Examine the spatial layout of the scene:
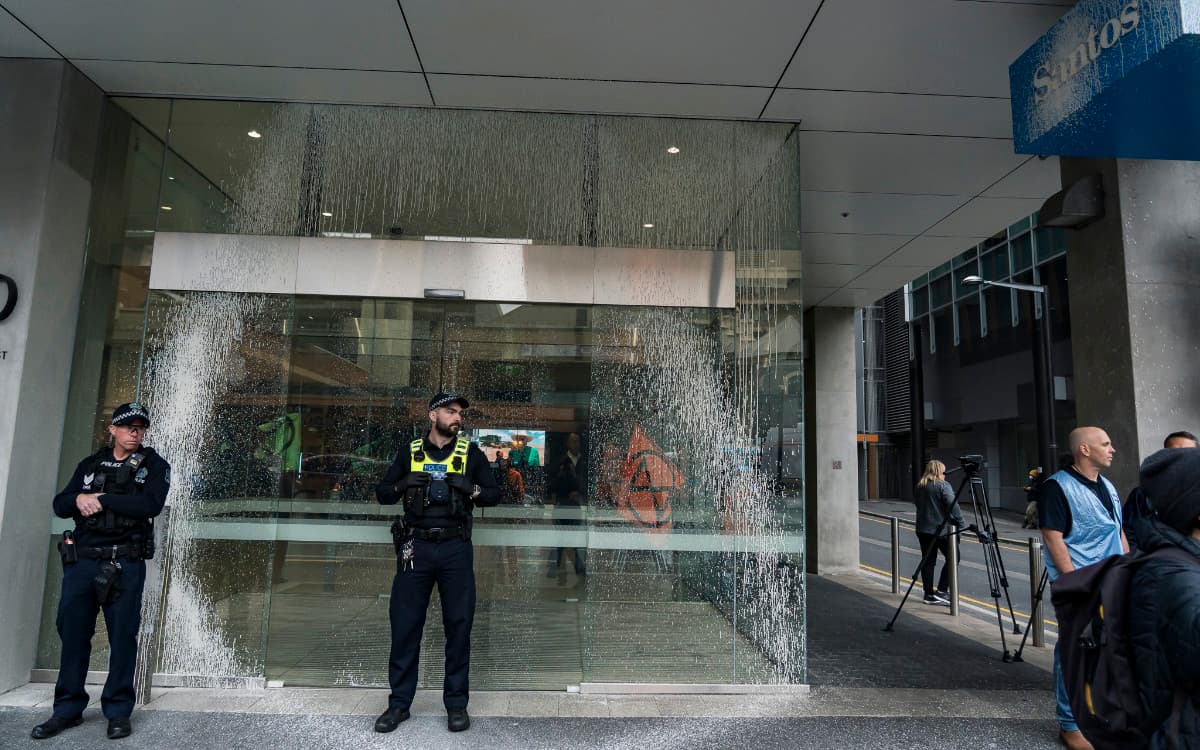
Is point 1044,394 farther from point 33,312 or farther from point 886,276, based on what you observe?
point 33,312

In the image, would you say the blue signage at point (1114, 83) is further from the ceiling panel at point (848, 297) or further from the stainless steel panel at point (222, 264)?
the ceiling panel at point (848, 297)

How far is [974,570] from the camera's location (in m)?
11.7

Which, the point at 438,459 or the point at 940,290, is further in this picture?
the point at 940,290

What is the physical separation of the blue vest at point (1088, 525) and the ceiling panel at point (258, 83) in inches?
181

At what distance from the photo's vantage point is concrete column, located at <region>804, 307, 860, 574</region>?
10.2m

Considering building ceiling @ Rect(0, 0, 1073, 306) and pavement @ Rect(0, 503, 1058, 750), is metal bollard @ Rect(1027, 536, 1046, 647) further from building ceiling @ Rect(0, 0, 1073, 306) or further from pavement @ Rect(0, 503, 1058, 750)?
building ceiling @ Rect(0, 0, 1073, 306)

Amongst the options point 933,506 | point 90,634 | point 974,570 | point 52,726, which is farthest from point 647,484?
point 974,570

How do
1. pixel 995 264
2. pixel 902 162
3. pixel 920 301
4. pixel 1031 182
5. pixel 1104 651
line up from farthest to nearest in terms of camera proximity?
pixel 920 301 < pixel 995 264 < pixel 1031 182 < pixel 902 162 < pixel 1104 651

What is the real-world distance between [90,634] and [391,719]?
5.40 feet

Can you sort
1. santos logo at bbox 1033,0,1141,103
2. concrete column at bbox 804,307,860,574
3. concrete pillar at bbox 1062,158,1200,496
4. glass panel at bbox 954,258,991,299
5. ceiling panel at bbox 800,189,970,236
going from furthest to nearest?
glass panel at bbox 954,258,991,299 → concrete column at bbox 804,307,860,574 → ceiling panel at bbox 800,189,970,236 → concrete pillar at bbox 1062,158,1200,496 → santos logo at bbox 1033,0,1141,103

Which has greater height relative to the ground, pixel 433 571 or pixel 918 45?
pixel 918 45

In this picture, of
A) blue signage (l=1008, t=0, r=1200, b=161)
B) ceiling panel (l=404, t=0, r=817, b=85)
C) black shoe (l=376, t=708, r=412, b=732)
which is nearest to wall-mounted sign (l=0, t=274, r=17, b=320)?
ceiling panel (l=404, t=0, r=817, b=85)

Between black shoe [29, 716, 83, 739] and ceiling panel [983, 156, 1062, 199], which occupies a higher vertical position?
ceiling panel [983, 156, 1062, 199]

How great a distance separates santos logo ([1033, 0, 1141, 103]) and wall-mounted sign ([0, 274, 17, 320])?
19.9ft
